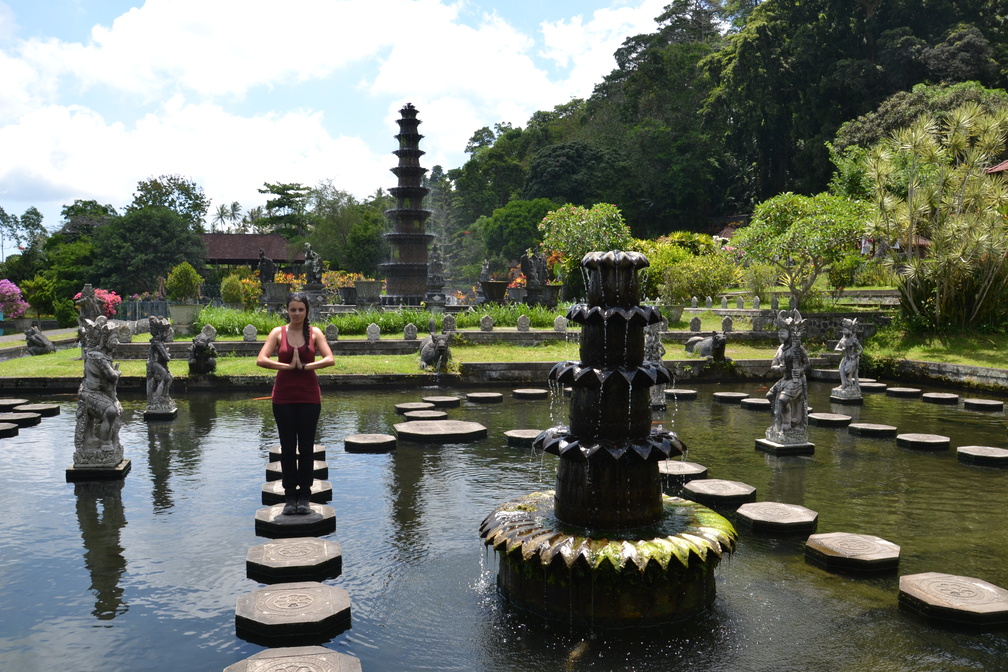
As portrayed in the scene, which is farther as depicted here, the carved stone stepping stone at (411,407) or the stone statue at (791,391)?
the carved stone stepping stone at (411,407)

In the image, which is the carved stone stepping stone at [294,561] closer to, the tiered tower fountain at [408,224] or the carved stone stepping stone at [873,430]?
the carved stone stepping stone at [873,430]

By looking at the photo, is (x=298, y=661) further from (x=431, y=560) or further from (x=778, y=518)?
(x=778, y=518)

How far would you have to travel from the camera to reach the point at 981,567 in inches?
245

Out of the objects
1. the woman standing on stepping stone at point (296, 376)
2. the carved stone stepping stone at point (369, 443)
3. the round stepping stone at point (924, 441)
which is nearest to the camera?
the woman standing on stepping stone at point (296, 376)

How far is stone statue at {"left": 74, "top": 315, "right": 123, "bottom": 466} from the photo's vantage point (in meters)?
8.70

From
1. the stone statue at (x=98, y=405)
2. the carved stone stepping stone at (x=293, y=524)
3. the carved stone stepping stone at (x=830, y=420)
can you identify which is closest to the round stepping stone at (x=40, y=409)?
the stone statue at (x=98, y=405)

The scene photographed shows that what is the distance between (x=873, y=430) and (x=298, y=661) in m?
10.8

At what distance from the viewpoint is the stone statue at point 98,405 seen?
8695 millimetres

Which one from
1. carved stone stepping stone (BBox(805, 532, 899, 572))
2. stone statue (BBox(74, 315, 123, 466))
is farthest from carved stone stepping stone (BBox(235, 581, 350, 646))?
stone statue (BBox(74, 315, 123, 466))

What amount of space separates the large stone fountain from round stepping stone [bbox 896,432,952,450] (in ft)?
23.5

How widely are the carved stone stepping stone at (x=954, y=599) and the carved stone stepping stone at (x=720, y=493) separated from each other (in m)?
2.33

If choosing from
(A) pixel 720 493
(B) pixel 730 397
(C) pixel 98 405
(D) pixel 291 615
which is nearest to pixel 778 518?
(A) pixel 720 493

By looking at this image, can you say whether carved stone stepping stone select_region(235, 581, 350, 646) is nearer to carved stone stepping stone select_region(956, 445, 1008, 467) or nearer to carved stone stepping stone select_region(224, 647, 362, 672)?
carved stone stepping stone select_region(224, 647, 362, 672)

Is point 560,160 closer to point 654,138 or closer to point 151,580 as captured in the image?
point 654,138
